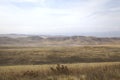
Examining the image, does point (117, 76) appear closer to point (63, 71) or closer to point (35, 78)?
point (63, 71)

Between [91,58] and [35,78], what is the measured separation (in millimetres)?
18893

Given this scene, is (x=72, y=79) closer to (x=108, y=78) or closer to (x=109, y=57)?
(x=108, y=78)

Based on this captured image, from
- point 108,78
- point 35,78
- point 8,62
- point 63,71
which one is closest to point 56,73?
point 63,71

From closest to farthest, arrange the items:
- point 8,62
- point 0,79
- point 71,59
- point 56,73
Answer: point 0,79 < point 56,73 < point 8,62 < point 71,59

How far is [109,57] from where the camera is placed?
A: 29.7 m

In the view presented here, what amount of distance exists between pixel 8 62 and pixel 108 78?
57.6 ft

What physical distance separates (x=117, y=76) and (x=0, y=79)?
5626 millimetres

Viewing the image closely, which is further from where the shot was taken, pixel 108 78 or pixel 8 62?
pixel 8 62

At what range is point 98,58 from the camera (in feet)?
94.6

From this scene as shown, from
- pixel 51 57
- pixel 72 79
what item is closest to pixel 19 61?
pixel 51 57

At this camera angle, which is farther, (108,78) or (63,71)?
(63,71)

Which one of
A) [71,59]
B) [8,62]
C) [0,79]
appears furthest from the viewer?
[71,59]

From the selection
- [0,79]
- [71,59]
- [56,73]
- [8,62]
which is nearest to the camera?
[0,79]

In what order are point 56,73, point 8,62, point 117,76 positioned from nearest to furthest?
point 117,76 < point 56,73 < point 8,62
